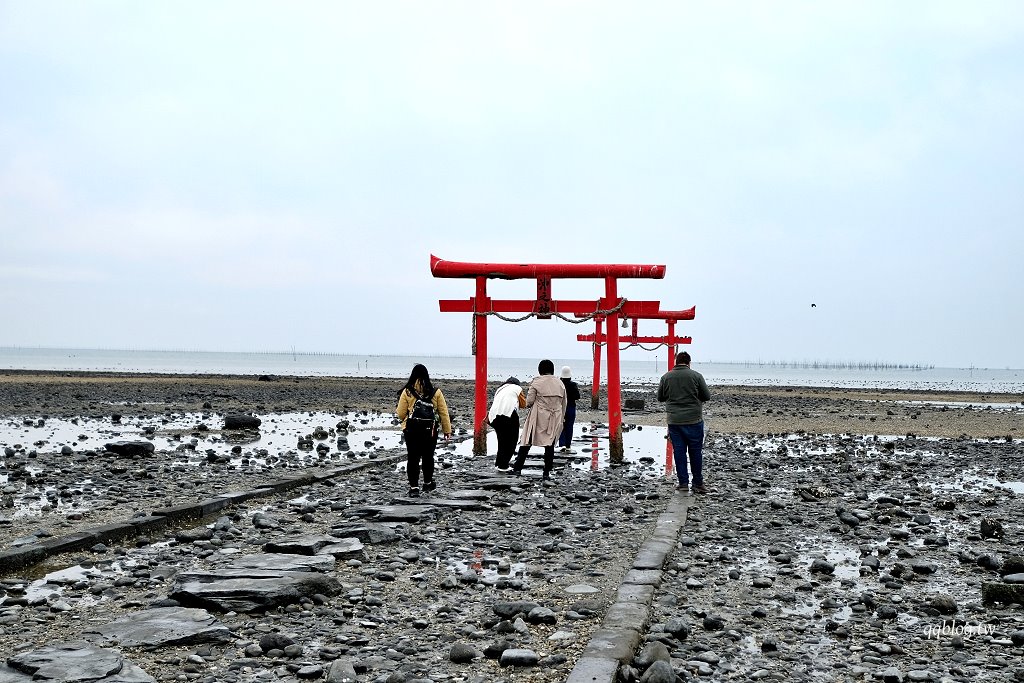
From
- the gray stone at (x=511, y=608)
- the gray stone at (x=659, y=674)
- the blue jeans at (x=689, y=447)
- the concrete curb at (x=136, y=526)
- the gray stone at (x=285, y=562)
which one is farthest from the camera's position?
the blue jeans at (x=689, y=447)

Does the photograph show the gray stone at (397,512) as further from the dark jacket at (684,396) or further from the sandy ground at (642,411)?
the sandy ground at (642,411)

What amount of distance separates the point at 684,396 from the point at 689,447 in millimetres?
832

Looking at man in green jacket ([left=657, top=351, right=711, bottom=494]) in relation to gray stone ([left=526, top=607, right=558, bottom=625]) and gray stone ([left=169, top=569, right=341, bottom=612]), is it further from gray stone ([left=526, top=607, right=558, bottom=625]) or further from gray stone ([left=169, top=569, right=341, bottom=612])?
gray stone ([left=169, top=569, right=341, bottom=612])

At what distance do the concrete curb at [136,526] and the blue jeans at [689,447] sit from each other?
602cm

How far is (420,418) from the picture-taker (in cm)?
1250

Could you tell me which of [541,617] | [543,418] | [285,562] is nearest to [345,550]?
[285,562]

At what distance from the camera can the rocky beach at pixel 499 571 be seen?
5.36 m

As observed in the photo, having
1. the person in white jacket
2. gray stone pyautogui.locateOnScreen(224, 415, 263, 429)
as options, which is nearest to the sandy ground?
gray stone pyautogui.locateOnScreen(224, 415, 263, 429)

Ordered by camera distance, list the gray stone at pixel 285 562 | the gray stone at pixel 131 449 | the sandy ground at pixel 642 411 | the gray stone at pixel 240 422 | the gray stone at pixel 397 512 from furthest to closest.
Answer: the sandy ground at pixel 642 411 < the gray stone at pixel 240 422 < the gray stone at pixel 131 449 < the gray stone at pixel 397 512 < the gray stone at pixel 285 562

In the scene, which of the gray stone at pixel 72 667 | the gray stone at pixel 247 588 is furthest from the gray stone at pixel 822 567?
the gray stone at pixel 72 667

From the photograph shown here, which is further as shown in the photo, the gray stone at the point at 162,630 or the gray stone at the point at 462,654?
the gray stone at the point at 162,630

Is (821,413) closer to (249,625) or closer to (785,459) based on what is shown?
(785,459)

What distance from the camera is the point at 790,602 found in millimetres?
6867

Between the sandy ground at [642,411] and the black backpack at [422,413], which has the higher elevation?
the black backpack at [422,413]
